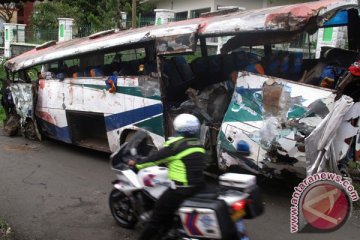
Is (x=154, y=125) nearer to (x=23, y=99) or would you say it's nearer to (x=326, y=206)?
(x=326, y=206)

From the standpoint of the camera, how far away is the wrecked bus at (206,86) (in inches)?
231

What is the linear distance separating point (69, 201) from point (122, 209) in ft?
4.03

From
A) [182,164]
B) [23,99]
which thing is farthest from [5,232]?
[23,99]

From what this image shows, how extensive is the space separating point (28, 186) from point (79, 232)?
82.7 inches

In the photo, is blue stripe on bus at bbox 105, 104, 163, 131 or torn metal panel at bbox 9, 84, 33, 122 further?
torn metal panel at bbox 9, 84, 33, 122

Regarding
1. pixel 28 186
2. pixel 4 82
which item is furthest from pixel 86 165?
pixel 4 82

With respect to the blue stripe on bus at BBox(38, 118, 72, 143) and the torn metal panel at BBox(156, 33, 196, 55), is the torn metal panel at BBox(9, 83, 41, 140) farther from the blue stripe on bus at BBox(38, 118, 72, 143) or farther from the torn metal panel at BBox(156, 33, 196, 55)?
the torn metal panel at BBox(156, 33, 196, 55)

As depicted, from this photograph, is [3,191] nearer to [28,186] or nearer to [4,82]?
[28,186]

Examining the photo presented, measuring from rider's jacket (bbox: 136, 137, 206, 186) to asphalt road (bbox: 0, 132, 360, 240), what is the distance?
134 cm

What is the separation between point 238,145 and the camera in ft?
20.7

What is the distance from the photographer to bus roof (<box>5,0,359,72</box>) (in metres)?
5.73

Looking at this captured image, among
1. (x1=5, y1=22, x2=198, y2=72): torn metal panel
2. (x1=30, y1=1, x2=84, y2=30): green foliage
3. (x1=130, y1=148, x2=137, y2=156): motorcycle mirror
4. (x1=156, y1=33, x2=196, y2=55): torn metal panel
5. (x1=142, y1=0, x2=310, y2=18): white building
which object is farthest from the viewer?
(x1=30, y1=1, x2=84, y2=30): green foliage

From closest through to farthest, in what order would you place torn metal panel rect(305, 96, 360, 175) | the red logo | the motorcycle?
the motorcycle → the red logo → torn metal panel rect(305, 96, 360, 175)

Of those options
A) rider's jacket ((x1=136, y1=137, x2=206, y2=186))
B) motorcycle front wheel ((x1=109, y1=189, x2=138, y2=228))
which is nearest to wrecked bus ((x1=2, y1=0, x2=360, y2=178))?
motorcycle front wheel ((x1=109, y1=189, x2=138, y2=228))
